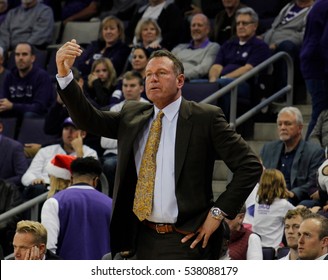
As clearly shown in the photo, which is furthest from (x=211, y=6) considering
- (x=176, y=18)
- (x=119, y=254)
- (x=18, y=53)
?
(x=119, y=254)

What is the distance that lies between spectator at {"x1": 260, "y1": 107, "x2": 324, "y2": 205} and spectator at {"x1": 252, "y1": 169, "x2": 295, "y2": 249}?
23cm

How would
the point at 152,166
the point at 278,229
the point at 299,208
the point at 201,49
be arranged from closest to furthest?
the point at 152,166 < the point at 299,208 < the point at 278,229 < the point at 201,49

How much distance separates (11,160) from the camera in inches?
468

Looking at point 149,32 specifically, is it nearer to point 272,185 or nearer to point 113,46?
point 113,46

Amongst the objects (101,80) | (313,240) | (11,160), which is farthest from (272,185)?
(101,80)

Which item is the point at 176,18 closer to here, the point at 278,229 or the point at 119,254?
the point at 278,229

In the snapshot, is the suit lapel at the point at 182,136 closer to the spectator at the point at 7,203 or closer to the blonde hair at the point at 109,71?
the spectator at the point at 7,203

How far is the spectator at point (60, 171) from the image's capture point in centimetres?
927

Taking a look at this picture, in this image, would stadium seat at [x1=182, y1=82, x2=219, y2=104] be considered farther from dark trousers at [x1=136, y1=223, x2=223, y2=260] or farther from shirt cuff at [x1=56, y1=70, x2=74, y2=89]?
shirt cuff at [x1=56, y1=70, x2=74, y2=89]

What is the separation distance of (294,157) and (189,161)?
14.1ft

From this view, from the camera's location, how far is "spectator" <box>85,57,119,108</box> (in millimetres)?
12398

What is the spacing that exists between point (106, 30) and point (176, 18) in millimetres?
809

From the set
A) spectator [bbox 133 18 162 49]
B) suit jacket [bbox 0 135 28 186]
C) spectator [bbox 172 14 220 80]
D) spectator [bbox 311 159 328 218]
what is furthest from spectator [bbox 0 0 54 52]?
spectator [bbox 311 159 328 218]

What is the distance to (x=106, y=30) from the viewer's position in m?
13.2
